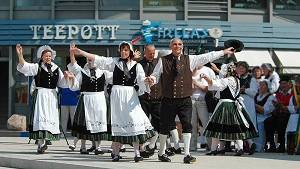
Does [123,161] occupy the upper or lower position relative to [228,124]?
lower

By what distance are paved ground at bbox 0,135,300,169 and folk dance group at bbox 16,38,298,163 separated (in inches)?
11.4

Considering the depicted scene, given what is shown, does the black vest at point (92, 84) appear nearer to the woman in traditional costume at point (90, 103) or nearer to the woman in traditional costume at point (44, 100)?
the woman in traditional costume at point (90, 103)

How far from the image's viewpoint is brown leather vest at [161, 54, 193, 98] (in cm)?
1098

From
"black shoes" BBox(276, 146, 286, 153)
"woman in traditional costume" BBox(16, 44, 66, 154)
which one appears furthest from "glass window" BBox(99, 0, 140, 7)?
"woman in traditional costume" BBox(16, 44, 66, 154)

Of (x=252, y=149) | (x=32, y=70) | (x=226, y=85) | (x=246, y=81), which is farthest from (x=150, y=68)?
(x=252, y=149)

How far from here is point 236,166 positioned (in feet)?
34.9

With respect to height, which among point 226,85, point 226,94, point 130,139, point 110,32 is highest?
point 110,32

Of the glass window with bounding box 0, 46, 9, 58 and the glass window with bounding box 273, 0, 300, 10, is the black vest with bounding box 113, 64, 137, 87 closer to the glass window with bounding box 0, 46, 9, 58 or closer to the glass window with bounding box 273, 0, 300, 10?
the glass window with bounding box 0, 46, 9, 58

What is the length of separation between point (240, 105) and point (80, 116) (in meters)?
2.88

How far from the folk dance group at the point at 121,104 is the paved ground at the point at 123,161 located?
29 cm

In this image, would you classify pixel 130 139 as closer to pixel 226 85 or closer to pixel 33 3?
pixel 226 85

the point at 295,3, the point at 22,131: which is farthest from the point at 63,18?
the point at 295,3

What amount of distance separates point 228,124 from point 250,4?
36.9ft

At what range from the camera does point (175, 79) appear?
1096cm
